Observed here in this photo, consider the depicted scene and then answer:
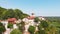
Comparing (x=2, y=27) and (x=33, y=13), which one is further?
(x=33, y=13)

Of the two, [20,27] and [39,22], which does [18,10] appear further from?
A: [20,27]

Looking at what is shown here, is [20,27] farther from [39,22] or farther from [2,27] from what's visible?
[39,22]

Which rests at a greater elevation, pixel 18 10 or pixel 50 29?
pixel 18 10

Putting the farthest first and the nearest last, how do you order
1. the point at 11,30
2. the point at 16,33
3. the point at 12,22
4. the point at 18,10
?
the point at 18,10 < the point at 12,22 < the point at 11,30 < the point at 16,33

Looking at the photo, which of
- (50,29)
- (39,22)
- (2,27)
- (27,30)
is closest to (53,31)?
(50,29)

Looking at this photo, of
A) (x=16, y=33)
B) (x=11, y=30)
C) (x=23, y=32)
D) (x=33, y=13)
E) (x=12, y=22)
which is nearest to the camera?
(x=16, y=33)

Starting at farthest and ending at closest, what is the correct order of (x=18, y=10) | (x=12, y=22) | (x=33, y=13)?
(x=18, y=10)
(x=33, y=13)
(x=12, y=22)

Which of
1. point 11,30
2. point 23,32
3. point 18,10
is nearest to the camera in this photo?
point 11,30

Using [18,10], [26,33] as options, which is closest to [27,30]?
[26,33]

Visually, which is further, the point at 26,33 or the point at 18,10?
the point at 18,10
